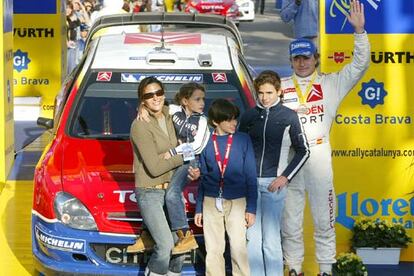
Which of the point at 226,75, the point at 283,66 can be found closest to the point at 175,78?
the point at 226,75

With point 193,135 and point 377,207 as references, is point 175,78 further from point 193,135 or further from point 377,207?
point 377,207

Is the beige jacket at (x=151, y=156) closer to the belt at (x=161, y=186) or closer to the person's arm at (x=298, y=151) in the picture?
the belt at (x=161, y=186)

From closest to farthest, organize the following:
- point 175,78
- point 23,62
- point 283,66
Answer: point 175,78, point 23,62, point 283,66

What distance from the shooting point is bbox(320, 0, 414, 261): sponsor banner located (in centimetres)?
941

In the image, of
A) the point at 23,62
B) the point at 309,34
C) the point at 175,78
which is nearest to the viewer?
the point at 175,78

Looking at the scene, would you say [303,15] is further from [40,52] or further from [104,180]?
[104,180]

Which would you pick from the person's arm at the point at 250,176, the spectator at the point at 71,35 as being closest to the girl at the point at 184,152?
the person's arm at the point at 250,176

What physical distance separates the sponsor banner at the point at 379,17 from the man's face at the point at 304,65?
108 cm

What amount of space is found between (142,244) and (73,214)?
1.94ft

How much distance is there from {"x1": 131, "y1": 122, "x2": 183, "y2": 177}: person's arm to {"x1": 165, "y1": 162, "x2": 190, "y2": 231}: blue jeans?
0.28 ft

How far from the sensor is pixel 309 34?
1480cm

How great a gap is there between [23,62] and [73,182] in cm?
928

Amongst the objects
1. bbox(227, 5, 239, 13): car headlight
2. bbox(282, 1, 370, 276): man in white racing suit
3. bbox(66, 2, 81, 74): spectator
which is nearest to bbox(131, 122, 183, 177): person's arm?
bbox(282, 1, 370, 276): man in white racing suit

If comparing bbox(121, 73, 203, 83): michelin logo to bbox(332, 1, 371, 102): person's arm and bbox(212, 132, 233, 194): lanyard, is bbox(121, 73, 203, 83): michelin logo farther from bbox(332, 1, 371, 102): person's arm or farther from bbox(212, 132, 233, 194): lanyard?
bbox(212, 132, 233, 194): lanyard
